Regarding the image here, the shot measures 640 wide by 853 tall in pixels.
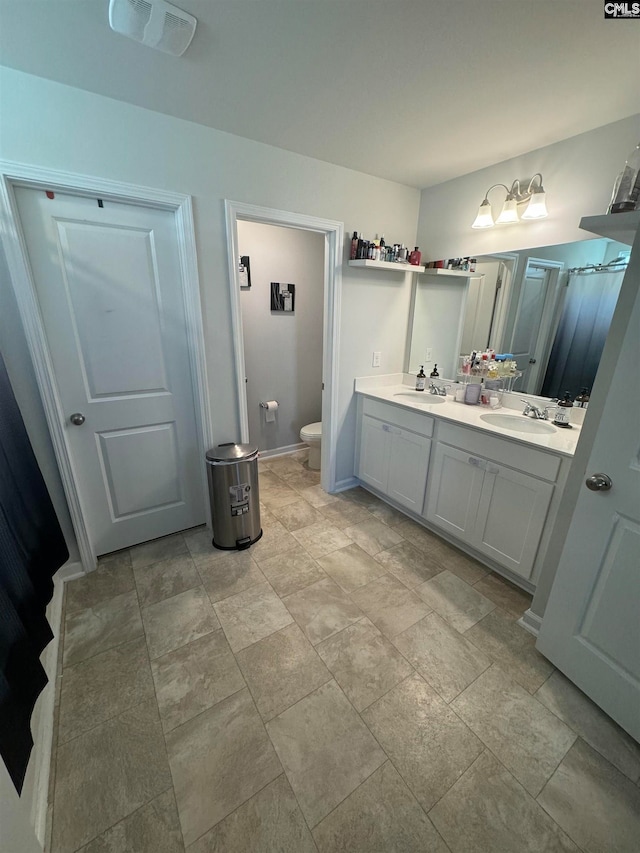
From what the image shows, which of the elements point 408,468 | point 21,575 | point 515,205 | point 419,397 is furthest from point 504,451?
point 21,575

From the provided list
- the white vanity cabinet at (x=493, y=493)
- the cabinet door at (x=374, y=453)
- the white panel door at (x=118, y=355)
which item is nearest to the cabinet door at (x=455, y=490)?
the white vanity cabinet at (x=493, y=493)

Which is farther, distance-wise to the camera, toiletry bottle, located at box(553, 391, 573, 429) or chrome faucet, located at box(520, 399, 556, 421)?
chrome faucet, located at box(520, 399, 556, 421)

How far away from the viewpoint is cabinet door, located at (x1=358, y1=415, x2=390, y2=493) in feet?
8.62

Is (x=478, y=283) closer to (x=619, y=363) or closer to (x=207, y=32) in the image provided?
(x=619, y=363)

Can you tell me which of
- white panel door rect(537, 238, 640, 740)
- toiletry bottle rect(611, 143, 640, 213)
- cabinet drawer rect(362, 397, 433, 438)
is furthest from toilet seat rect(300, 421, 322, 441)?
toiletry bottle rect(611, 143, 640, 213)

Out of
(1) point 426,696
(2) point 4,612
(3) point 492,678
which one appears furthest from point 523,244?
(2) point 4,612

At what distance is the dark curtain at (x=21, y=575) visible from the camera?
899mm

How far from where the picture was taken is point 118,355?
191 centimetres

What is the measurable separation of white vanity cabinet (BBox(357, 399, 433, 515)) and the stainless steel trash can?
103cm

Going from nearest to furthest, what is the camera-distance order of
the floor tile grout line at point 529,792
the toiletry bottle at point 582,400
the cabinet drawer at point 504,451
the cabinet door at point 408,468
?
1. the floor tile grout line at point 529,792
2. the cabinet drawer at point 504,451
3. the toiletry bottle at point 582,400
4. the cabinet door at point 408,468

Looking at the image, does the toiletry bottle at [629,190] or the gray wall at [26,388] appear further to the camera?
the gray wall at [26,388]

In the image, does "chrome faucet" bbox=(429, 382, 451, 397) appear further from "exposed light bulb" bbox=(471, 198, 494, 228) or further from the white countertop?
"exposed light bulb" bbox=(471, 198, 494, 228)

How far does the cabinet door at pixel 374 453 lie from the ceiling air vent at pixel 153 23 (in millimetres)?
2199

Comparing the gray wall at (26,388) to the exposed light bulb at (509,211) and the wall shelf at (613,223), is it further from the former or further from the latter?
the exposed light bulb at (509,211)
